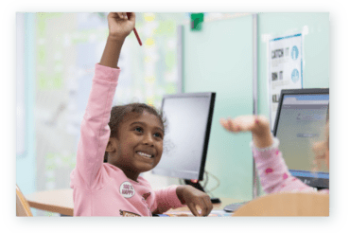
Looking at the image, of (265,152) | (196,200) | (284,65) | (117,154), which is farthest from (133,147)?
(284,65)

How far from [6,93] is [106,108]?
19 cm

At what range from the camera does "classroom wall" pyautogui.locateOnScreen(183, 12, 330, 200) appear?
54.4 inches

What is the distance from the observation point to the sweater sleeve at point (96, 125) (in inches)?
30.2

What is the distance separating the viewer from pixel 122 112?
40.8 inches

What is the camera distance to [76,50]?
8.50ft

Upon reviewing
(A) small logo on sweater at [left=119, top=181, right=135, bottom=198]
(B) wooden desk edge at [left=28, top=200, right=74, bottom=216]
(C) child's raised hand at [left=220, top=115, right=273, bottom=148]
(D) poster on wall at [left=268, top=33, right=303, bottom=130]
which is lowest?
(B) wooden desk edge at [left=28, top=200, right=74, bottom=216]

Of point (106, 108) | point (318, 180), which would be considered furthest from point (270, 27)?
point (106, 108)

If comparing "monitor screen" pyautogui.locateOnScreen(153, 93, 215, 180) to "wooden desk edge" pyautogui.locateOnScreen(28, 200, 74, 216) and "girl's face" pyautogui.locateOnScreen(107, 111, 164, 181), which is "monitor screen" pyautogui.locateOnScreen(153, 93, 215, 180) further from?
"girl's face" pyautogui.locateOnScreen(107, 111, 164, 181)

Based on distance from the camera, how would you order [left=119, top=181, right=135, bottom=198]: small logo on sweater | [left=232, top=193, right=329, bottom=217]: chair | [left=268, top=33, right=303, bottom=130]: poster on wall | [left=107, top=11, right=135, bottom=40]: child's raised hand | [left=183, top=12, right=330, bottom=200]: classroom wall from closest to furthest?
1. [left=232, top=193, right=329, bottom=217]: chair
2. [left=107, top=11, right=135, bottom=40]: child's raised hand
3. [left=119, top=181, right=135, bottom=198]: small logo on sweater
4. [left=268, top=33, right=303, bottom=130]: poster on wall
5. [left=183, top=12, right=330, bottom=200]: classroom wall

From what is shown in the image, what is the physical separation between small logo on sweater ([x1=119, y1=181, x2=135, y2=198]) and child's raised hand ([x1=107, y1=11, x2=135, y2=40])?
14.0 inches

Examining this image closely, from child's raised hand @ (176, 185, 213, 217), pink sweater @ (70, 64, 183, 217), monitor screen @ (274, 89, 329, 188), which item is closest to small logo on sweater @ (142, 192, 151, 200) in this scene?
pink sweater @ (70, 64, 183, 217)

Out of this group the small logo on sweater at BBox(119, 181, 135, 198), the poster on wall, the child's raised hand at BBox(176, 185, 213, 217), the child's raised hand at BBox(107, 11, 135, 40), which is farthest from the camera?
the poster on wall

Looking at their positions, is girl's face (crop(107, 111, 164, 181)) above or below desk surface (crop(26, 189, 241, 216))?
above

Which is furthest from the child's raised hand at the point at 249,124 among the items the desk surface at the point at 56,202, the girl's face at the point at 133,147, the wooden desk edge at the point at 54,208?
the wooden desk edge at the point at 54,208
